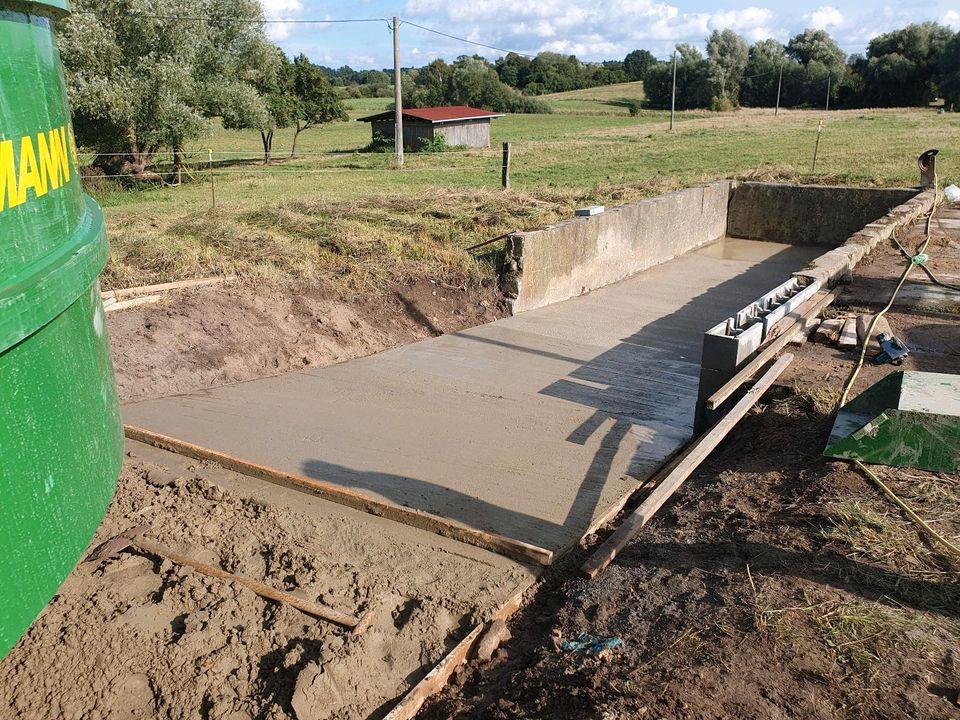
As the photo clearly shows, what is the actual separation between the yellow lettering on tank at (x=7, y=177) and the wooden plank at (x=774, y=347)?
221 inches

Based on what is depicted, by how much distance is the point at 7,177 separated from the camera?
1.88 meters

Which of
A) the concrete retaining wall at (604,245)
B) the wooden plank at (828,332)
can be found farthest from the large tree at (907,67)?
the wooden plank at (828,332)

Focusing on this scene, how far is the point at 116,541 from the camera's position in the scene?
16.1ft

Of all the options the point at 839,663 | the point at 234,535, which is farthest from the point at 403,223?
the point at 839,663

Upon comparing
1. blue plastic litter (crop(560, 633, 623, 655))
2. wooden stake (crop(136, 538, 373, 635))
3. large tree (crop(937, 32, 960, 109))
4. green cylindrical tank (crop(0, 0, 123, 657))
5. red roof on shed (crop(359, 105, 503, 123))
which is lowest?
wooden stake (crop(136, 538, 373, 635))

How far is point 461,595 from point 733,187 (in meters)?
16.2

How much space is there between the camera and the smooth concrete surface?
6.35 metres

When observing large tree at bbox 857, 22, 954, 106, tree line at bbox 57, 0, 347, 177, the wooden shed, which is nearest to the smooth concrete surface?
tree line at bbox 57, 0, 347, 177

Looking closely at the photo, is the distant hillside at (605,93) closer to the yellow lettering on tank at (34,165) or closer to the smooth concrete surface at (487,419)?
the smooth concrete surface at (487,419)

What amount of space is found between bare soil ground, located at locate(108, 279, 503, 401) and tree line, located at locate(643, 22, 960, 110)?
198 ft

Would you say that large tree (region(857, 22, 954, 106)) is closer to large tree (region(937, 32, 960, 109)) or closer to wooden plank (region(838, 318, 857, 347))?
large tree (region(937, 32, 960, 109))

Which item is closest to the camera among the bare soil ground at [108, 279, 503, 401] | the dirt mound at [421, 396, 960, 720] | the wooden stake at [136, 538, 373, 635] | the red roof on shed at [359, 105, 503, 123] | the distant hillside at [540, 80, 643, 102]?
the dirt mound at [421, 396, 960, 720]

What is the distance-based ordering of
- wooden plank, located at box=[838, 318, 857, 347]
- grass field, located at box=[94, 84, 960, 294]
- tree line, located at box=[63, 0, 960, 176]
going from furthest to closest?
tree line, located at box=[63, 0, 960, 176] < grass field, located at box=[94, 84, 960, 294] < wooden plank, located at box=[838, 318, 857, 347]

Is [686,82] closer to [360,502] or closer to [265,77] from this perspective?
[265,77]
